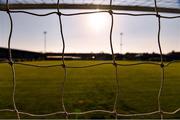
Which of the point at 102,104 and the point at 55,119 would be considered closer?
the point at 55,119

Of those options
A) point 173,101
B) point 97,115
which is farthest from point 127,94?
point 97,115

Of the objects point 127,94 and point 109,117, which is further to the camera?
point 127,94

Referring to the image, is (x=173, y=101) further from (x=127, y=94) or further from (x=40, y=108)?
(x=40, y=108)

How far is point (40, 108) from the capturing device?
4293 millimetres

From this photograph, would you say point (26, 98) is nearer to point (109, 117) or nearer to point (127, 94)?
point (127, 94)

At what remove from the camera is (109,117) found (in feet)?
11.7

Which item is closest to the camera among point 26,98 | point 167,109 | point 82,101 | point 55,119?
point 55,119

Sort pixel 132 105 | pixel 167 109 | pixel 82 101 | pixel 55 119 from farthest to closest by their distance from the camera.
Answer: pixel 82 101 < pixel 132 105 < pixel 167 109 < pixel 55 119

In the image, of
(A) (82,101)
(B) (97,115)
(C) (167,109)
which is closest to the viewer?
(B) (97,115)

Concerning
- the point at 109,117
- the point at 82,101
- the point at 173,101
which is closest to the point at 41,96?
the point at 82,101

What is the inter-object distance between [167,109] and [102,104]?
2.45ft

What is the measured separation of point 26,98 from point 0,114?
4.95ft

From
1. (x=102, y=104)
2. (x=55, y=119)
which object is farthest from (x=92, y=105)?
(x=55, y=119)

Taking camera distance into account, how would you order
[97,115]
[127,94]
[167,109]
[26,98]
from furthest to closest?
[127,94] → [26,98] → [167,109] → [97,115]
